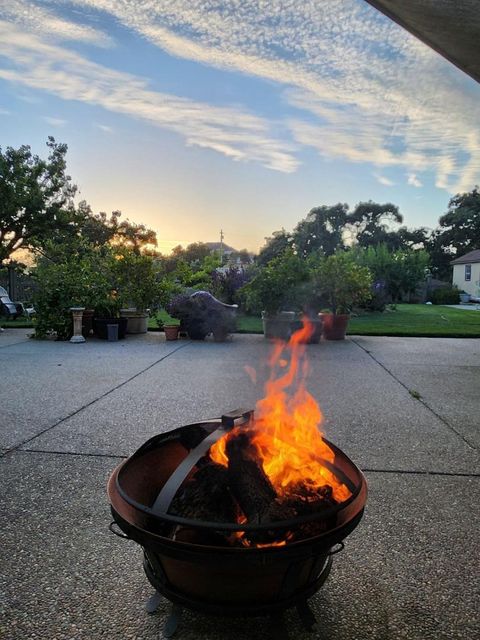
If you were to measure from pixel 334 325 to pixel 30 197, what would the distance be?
10.6 meters

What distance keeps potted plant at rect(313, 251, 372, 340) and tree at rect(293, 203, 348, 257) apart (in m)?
25.0

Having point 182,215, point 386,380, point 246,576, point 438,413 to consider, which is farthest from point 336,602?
point 182,215

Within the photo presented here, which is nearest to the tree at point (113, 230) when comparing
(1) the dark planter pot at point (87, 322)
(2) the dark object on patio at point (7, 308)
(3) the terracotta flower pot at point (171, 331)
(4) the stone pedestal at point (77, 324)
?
(2) the dark object on patio at point (7, 308)

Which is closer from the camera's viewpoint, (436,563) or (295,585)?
(295,585)

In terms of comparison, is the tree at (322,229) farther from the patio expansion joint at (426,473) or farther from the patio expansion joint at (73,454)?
the patio expansion joint at (73,454)

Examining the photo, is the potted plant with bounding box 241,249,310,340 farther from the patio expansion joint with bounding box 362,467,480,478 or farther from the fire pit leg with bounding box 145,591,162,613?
the fire pit leg with bounding box 145,591,162,613

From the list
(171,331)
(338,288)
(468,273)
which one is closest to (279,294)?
(338,288)

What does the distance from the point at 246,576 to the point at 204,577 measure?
13 cm

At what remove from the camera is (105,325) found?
839 cm

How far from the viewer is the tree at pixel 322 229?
33.2 m

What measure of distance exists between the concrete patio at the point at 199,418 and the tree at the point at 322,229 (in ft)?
93.4

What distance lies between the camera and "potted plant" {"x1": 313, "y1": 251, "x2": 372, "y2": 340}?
8.17 m

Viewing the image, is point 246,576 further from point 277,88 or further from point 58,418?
point 277,88

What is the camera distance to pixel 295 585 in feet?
4.26
